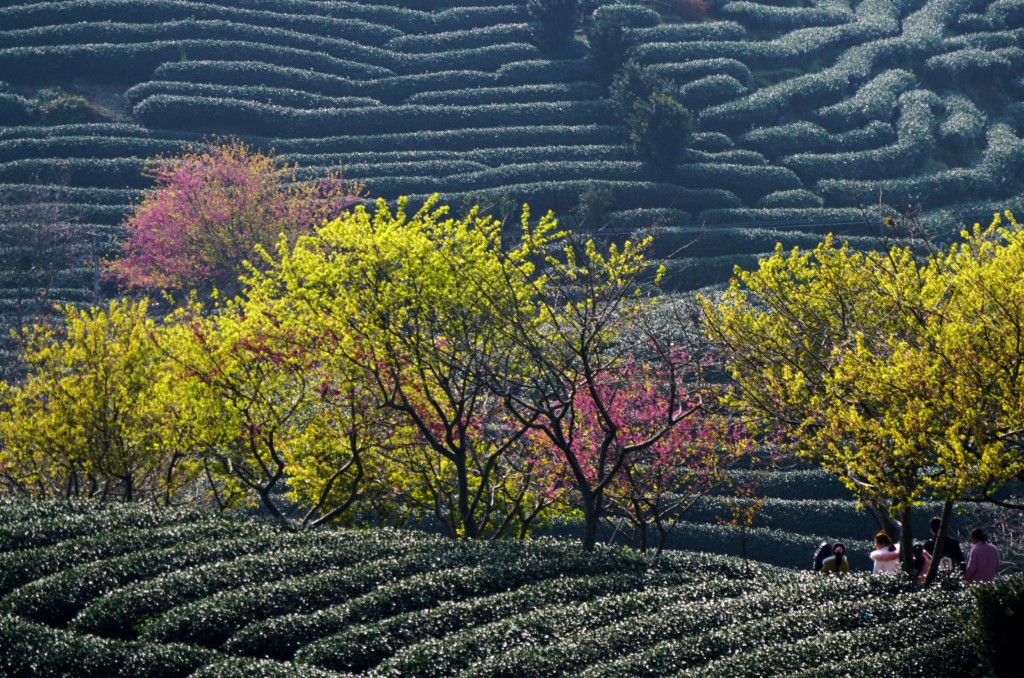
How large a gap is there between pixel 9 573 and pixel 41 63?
56932mm

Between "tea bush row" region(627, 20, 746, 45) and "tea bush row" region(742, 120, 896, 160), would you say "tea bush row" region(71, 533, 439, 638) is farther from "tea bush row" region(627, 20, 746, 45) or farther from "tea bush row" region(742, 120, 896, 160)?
"tea bush row" region(627, 20, 746, 45)

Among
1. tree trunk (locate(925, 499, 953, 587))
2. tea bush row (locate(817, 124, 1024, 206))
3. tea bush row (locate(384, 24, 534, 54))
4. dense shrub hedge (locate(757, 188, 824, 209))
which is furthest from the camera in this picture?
tea bush row (locate(384, 24, 534, 54))

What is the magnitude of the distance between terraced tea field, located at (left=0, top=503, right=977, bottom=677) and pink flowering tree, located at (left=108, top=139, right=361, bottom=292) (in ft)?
→ 95.2

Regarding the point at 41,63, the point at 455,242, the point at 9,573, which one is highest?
the point at 41,63

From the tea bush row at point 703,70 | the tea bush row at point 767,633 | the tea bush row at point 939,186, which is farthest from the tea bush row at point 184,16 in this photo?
the tea bush row at point 767,633

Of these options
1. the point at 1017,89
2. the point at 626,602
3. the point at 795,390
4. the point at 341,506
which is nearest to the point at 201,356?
the point at 341,506

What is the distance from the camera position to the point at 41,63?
224ft

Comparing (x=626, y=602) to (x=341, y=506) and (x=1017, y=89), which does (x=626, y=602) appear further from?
(x=1017, y=89)

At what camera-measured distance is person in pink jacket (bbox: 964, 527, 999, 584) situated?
16406 millimetres

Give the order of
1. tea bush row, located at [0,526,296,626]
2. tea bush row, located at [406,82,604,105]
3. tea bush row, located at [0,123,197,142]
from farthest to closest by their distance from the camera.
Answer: tea bush row, located at [406,82,604,105], tea bush row, located at [0,123,197,142], tea bush row, located at [0,526,296,626]

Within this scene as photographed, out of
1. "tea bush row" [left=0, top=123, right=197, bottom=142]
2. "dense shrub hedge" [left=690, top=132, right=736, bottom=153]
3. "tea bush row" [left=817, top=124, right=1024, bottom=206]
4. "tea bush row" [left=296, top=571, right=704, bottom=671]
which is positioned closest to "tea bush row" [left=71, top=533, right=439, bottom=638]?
"tea bush row" [left=296, top=571, right=704, bottom=671]

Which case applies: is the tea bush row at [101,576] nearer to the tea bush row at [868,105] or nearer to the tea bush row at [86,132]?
the tea bush row at [86,132]

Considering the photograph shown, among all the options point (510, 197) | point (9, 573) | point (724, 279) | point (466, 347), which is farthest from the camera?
point (510, 197)

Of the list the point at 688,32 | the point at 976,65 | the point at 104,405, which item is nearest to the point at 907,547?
the point at 104,405
